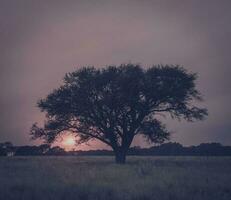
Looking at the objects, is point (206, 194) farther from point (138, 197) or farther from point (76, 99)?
point (76, 99)

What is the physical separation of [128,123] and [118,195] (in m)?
28.4

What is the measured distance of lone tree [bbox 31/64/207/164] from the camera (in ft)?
133

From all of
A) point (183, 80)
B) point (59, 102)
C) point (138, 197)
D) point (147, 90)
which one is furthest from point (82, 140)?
point (138, 197)

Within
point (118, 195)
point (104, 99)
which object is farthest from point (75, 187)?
point (104, 99)

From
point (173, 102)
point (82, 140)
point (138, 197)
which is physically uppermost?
point (173, 102)

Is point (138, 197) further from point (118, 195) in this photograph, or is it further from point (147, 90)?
point (147, 90)

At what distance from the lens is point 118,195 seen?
1345 centimetres

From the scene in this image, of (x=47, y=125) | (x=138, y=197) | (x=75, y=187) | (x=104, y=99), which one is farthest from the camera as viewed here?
(x=47, y=125)

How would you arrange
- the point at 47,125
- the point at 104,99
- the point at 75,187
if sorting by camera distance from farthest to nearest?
→ 1. the point at 47,125
2. the point at 104,99
3. the point at 75,187

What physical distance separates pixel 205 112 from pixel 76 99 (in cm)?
1343

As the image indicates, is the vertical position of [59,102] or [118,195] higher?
[59,102]

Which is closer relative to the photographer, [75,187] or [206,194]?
[206,194]

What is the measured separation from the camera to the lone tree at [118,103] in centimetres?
4056

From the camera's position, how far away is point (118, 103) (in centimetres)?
3988
